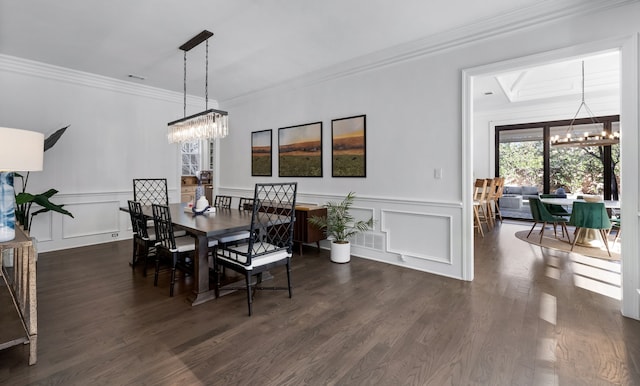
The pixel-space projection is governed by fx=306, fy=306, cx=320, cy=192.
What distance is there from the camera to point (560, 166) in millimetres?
7062

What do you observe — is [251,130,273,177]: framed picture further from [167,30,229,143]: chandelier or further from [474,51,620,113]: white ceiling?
[474,51,620,113]: white ceiling

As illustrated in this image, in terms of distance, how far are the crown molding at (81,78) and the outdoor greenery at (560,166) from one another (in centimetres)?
770

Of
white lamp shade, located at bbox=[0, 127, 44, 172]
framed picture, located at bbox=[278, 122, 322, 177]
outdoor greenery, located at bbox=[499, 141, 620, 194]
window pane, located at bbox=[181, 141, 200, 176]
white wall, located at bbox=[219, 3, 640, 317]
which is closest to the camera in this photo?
white lamp shade, located at bbox=[0, 127, 44, 172]

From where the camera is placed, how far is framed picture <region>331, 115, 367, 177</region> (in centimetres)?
423

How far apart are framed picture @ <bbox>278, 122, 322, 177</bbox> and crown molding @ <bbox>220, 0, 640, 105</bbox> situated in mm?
738

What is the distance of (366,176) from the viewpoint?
4.23 metres

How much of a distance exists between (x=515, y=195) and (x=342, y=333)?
23.5 ft

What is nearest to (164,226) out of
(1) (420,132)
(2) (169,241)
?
(2) (169,241)

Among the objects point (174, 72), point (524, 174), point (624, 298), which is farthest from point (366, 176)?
point (524, 174)

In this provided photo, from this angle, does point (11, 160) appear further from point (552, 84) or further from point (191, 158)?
point (552, 84)

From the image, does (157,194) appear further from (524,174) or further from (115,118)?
(524,174)

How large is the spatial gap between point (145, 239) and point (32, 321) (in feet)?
5.36

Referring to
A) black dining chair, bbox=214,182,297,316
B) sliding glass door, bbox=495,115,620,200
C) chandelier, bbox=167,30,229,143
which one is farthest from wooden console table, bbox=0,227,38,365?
sliding glass door, bbox=495,115,620,200

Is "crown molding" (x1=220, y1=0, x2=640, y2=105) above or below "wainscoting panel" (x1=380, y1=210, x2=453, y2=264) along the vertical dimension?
above
